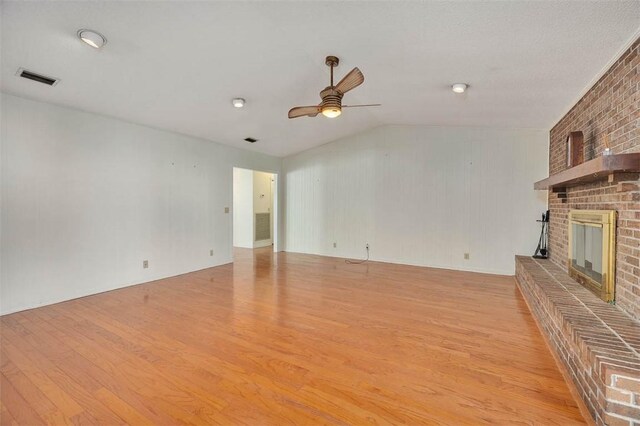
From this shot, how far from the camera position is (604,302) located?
2.44 metres

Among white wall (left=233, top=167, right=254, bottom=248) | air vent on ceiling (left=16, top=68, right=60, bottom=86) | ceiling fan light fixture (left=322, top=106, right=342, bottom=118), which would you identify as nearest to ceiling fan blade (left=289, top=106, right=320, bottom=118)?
ceiling fan light fixture (left=322, top=106, right=342, bottom=118)

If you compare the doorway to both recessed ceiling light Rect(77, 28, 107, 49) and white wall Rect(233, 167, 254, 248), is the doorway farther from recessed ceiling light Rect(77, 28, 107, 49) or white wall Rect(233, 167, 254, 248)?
recessed ceiling light Rect(77, 28, 107, 49)

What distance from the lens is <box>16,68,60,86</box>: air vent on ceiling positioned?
2882 mm

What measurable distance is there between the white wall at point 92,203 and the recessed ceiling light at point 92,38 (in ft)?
5.47

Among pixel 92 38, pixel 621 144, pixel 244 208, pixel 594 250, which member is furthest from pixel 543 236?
pixel 244 208

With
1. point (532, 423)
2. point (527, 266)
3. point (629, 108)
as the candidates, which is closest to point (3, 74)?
point (532, 423)

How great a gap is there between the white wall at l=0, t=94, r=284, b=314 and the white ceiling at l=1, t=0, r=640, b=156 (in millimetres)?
357

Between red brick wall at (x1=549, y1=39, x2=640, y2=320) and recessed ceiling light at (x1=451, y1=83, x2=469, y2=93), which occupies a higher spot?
recessed ceiling light at (x1=451, y1=83, x2=469, y2=93)

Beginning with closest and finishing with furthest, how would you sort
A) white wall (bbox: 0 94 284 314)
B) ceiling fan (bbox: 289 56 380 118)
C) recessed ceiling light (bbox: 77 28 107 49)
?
recessed ceiling light (bbox: 77 28 107 49), ceiling fan (bbox: 289 56 380 118), white wall (bbox: 0 94 284 314)

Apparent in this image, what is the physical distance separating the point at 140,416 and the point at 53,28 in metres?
2.85

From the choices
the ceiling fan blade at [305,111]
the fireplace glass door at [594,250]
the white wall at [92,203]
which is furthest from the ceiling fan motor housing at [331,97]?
the white wall at [92,203]

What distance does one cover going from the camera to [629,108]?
88.4 inches

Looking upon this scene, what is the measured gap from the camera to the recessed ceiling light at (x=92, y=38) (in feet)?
7.80

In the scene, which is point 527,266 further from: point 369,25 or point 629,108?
point 369,25
